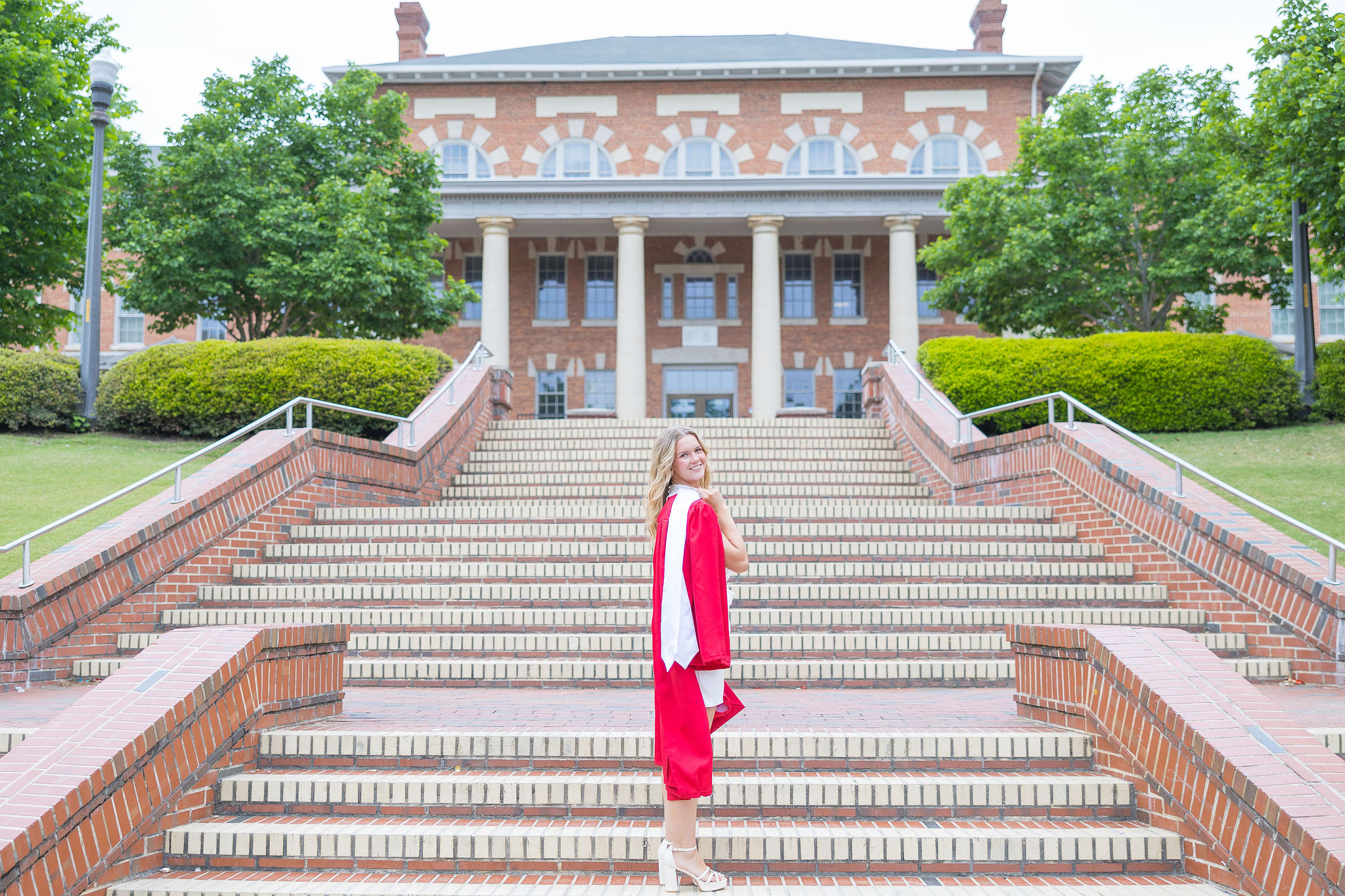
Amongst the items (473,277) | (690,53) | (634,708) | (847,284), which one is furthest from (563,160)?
(634,708)

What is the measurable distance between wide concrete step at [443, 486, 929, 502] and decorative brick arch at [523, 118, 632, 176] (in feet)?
71.7

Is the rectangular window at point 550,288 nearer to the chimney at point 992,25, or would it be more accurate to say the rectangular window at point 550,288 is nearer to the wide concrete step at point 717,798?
the chimney at point 992,25

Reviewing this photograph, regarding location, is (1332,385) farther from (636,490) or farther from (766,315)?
(766,315)

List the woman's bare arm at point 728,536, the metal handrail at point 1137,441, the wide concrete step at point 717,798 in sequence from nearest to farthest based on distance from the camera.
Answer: the woman's bare arm at point 728,536
the wide concrete step at point 717,798
the metal handrail at point 1137,441

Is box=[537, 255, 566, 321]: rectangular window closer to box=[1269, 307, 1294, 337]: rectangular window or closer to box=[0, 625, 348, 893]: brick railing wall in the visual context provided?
box=[1269, 307, 1294, 337]: rectangular window

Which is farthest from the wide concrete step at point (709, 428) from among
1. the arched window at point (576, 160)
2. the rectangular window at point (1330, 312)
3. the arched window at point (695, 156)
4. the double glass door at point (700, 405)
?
the rectangular window at point (1330, 312)

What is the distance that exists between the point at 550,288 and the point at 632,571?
24.0m

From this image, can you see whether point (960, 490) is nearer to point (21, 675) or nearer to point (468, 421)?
point (468, 421)

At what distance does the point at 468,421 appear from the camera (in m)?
12.8

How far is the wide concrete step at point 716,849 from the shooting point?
430cm

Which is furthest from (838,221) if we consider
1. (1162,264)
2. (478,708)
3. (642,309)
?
(478,708)

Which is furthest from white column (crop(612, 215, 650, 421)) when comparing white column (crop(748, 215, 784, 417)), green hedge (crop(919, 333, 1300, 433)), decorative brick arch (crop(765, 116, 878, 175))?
green hedge (crop(919, 333, 1300, 433))

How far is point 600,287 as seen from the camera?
31312 millimetres

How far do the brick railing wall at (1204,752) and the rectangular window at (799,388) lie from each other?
83.0ft
